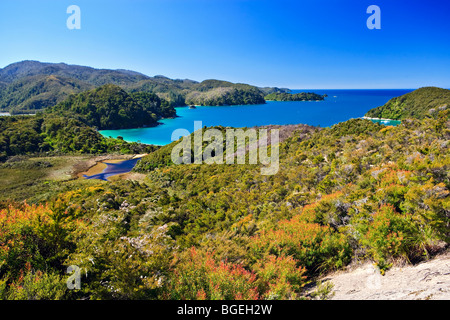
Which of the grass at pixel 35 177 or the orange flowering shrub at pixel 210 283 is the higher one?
the orange flowering shrub at pixel 210 283


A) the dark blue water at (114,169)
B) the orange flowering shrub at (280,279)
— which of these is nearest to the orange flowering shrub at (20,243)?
the orange flowering shrub at (280,279)

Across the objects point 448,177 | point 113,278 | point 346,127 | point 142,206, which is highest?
point 346,127

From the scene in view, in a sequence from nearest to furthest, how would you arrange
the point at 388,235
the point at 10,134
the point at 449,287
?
the point at 449,287
the point at 388,235
the point at 10,134

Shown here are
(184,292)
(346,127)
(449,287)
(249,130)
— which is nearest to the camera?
(449,287)

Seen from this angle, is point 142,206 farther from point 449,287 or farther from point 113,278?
point 449,287

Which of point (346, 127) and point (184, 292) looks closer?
point (184, 292)

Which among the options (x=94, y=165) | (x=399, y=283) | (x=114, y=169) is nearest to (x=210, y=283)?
(x=399, y=283)

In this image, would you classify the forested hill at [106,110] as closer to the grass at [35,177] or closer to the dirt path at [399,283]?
the grass at [35,177]
